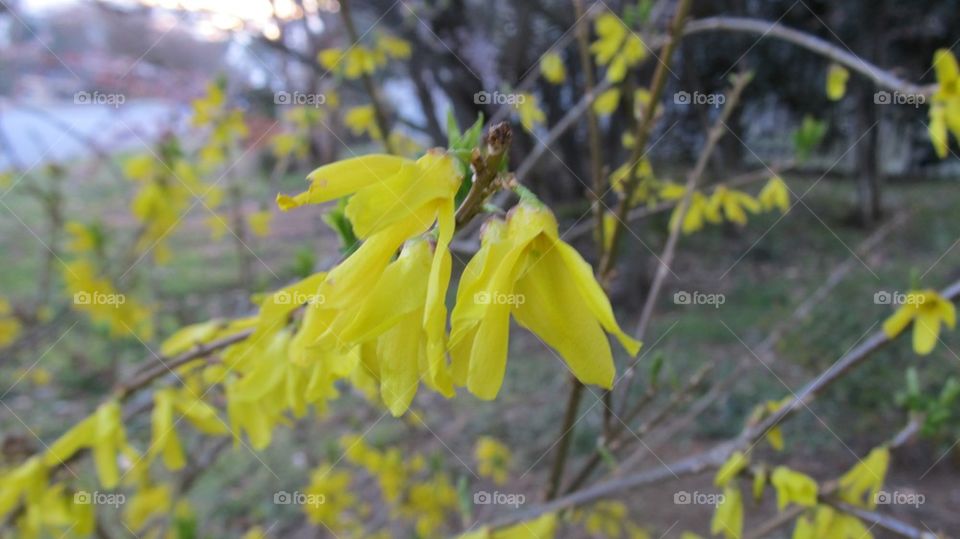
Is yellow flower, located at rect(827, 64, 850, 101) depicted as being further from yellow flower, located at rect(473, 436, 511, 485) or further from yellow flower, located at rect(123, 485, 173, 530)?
yellow flower, located at rect(123, 485, 173, 530)

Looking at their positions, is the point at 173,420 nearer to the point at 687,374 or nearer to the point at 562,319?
the point at 562,319

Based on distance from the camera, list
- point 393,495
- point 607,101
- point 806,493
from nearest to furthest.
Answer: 1. point 806,493
2. point 607,101
3. point 393,495

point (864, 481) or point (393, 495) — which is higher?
point (864, 481)

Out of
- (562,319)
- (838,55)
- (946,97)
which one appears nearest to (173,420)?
(562,319)

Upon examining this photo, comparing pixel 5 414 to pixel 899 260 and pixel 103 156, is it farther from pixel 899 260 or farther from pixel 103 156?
pixel 899 260

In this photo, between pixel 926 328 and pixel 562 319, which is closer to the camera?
pixel 562 319

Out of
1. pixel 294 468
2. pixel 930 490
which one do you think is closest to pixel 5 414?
pixel 294 468
